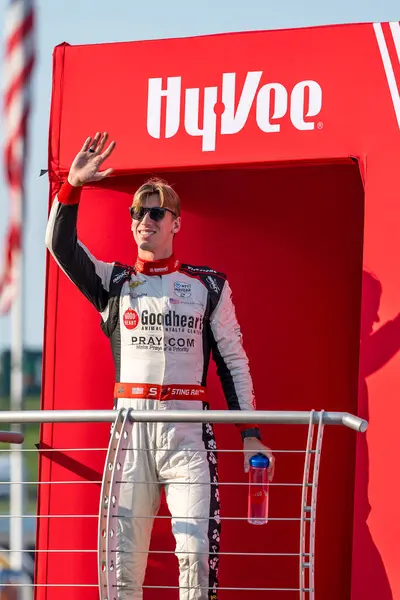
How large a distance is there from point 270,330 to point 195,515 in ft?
4.05

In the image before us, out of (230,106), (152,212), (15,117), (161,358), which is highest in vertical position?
(15,117)

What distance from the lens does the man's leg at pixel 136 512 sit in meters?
4.22

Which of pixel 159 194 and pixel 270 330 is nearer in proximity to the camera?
pixel 159 194

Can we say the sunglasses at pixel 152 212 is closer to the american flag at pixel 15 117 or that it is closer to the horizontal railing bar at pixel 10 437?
the horizontal railing bar at pixel 10 437

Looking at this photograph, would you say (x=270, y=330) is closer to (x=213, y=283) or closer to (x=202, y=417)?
(x=213, y=283)

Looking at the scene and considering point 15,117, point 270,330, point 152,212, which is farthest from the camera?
point 15,117

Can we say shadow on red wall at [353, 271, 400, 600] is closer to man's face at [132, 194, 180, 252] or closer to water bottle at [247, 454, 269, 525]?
water bottle at [247, 454, 269, 525]

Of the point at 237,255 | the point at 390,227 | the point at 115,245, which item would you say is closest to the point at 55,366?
the point at 115,245

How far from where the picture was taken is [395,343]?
4301mm

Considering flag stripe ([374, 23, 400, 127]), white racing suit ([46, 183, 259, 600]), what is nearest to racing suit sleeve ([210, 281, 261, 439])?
white racing suit ([46, 183, 259, 600])

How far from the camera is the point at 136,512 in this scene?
14.0 ft

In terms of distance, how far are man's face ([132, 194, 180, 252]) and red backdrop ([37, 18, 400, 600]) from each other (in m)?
0.36

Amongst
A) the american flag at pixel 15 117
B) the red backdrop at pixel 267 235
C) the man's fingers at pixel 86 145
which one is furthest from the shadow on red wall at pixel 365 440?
the american flag at pixel 15 117

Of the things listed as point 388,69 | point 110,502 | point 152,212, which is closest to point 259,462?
point 110,502
